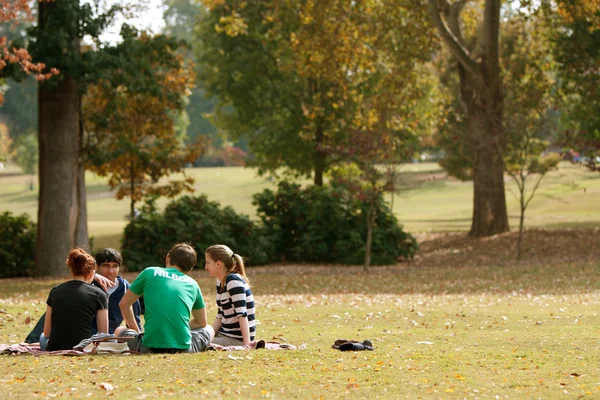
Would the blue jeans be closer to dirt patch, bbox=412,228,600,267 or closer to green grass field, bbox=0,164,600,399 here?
green grass field, bbox=0,164,600,399

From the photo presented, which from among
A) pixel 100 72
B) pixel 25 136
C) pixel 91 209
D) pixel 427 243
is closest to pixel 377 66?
pixel 427 243

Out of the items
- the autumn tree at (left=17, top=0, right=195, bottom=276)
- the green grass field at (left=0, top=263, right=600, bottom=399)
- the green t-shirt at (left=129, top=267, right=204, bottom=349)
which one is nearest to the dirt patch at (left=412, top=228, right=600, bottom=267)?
the green grass field at (left=0, top=263, right=600, bottom=399)

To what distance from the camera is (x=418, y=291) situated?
19.8 metres

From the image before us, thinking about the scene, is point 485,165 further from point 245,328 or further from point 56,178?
point 245,328

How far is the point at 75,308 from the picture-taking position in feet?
31.3

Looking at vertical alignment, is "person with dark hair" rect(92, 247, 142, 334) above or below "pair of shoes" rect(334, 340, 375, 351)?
Answer: above

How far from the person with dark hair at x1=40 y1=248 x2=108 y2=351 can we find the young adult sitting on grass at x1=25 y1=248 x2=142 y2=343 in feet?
0.86

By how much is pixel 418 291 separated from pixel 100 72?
8938 millimetres

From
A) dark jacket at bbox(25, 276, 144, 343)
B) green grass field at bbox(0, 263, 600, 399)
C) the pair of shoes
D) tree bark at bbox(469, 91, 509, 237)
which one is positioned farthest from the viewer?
tree bark at bbox(469, 91, 509, 237)

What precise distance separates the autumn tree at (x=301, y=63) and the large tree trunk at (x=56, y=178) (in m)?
6.05

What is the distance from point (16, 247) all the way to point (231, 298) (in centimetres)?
1707

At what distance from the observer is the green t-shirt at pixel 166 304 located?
9.23 meters

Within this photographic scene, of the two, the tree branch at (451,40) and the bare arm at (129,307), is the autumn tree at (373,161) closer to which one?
the tree branch at (451,40)

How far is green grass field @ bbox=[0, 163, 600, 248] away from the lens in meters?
42.0
